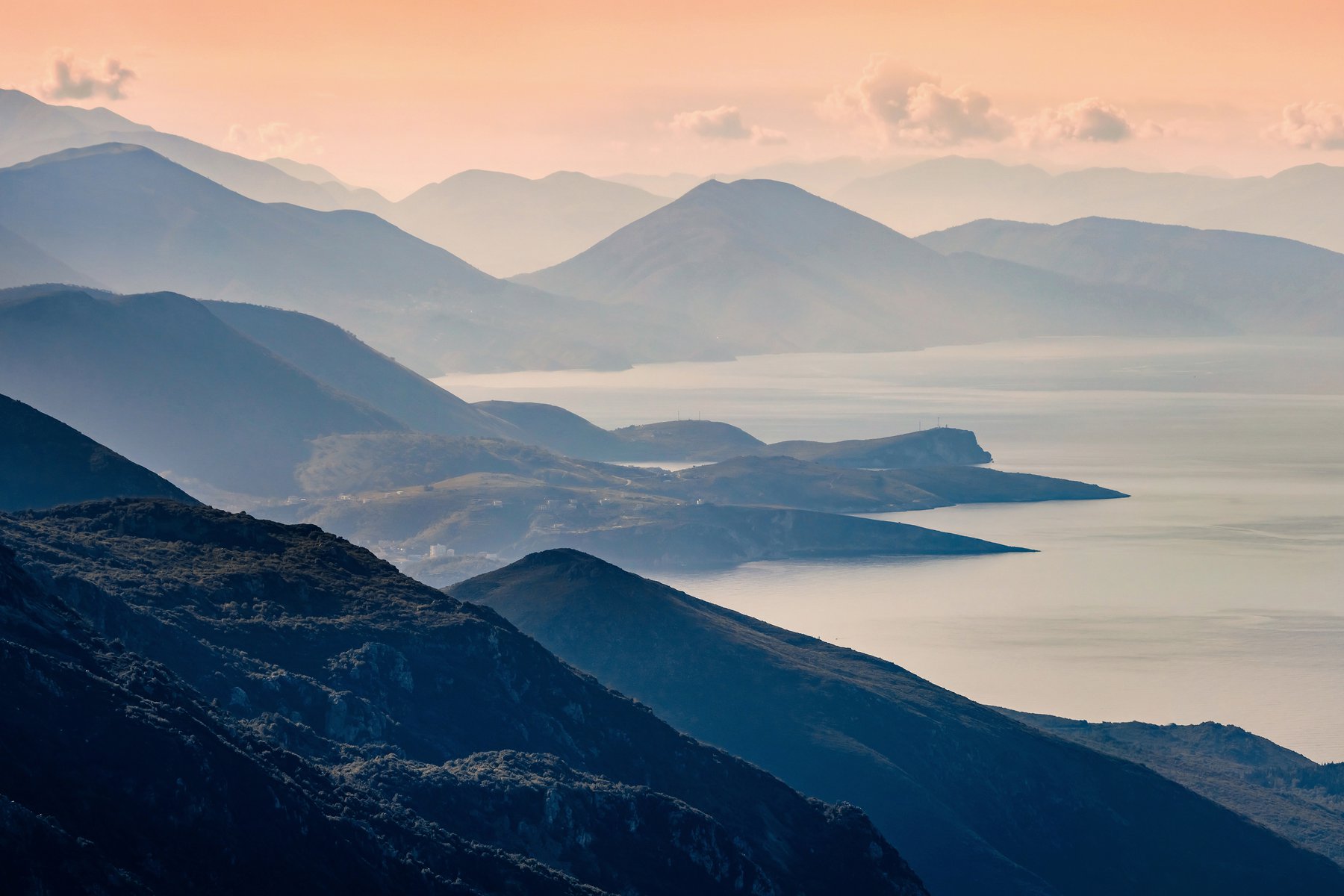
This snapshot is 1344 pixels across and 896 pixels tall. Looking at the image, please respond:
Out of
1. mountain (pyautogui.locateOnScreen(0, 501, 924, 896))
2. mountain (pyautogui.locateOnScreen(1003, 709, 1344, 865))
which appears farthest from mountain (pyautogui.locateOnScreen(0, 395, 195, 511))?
mountain (pyautogui.locateOnScreen(1003, 709, 1344, 865))

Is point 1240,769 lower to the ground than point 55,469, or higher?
lower

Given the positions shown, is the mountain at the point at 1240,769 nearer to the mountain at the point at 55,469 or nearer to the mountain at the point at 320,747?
the mountain at the point at 320,747

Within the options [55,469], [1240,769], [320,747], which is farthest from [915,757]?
[55,469]

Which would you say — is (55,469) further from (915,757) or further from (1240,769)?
(1240,769)

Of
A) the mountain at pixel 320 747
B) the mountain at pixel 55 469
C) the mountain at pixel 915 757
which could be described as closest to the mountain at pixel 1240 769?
the mountain at pixel 915 757

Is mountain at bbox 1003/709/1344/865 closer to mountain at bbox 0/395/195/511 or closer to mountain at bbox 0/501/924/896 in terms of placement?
mountain at bbox 0/501/924/896
